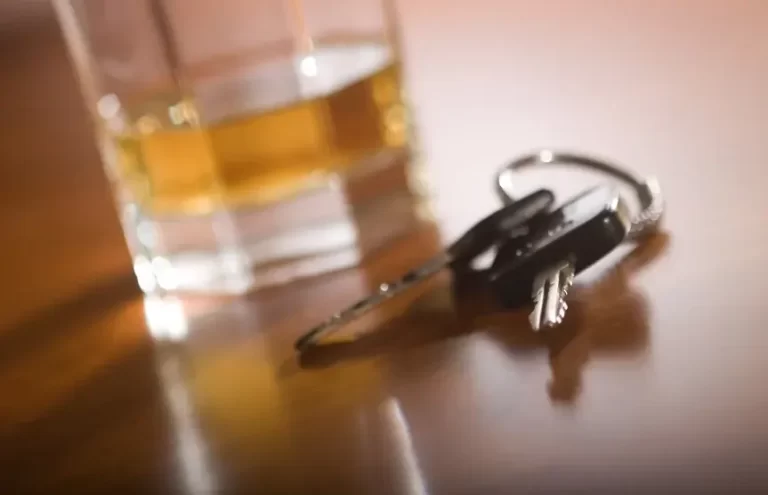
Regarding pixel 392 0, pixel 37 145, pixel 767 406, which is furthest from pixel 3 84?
pixel 767 406

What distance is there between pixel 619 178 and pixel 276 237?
140mm

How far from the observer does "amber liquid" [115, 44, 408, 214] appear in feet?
1.36

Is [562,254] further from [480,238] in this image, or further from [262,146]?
[262,146]

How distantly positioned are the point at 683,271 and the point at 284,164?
0.57 feet

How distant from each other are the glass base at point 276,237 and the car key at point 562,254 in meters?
0.09

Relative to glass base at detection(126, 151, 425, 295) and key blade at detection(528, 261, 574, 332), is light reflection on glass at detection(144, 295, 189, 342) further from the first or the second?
key blade at detection(528, 261, 574, 332)

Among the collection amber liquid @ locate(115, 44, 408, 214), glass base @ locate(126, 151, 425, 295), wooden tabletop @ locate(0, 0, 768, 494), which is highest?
amber liquid @ locate(115, 44, 408, 214)

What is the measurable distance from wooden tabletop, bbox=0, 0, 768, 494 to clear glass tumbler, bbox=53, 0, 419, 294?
0.07 ft

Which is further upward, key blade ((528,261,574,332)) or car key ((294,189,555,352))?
car key ((294,189,555,352))

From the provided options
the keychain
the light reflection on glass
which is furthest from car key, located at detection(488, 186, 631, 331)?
the light reflection on glass

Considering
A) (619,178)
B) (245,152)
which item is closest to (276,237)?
(245,152)

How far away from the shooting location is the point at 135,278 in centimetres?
41

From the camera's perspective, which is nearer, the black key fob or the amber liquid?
the black key fob

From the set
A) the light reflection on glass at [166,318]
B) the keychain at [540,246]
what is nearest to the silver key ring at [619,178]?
the keychain at [540,246]
